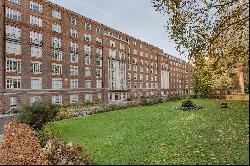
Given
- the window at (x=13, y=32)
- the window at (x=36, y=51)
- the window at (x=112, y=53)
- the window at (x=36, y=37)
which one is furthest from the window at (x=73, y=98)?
the window at (x=112, y=53)

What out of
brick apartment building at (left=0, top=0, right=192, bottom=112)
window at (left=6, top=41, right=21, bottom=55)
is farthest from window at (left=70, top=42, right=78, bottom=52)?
window at (left=6, top=41, right=21, bottom=55)

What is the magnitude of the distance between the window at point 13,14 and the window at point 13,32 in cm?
163

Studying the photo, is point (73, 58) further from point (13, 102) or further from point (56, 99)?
point (13, 102)

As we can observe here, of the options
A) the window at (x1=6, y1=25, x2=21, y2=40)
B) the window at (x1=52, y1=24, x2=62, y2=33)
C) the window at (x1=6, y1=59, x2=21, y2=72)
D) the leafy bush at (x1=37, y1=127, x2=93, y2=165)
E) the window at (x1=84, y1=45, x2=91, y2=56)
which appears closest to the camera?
the leafy bush at (x1=37, y1=127, x2=93, y2=165)

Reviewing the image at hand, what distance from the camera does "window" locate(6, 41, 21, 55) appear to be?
148ft

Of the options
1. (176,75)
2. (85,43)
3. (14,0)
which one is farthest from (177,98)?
(176,75)

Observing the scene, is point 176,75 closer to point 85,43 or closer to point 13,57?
point 85,43

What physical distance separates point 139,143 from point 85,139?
3615mm

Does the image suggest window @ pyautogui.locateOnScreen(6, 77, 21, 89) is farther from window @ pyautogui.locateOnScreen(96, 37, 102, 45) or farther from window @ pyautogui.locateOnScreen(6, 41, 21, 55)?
window @ pyautogui.locateOnScreen(96, 37, 102, 45)

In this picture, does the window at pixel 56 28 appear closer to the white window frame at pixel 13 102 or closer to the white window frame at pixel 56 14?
Answer: the white window frame at pixel 56 14

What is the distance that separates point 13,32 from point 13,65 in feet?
17.7

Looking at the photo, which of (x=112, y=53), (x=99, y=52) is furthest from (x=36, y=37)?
(x=112, y=53)

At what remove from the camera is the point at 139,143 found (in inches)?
555

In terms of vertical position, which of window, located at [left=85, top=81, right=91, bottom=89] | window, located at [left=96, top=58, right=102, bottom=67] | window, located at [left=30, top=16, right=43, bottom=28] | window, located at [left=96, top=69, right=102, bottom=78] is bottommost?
window, located at [left=85, top=81, right=91, bottom=89]
